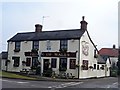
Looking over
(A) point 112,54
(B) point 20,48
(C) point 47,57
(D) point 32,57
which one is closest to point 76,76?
(C) point 47,57

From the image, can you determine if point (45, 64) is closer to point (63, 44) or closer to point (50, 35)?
point (63, 44)

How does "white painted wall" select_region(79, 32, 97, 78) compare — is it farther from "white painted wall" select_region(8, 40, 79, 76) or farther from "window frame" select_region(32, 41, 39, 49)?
"window frame" select_region(32, 41, 39, 49)

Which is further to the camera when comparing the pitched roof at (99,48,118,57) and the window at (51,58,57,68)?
the pitched roof at (99,48,118,57)

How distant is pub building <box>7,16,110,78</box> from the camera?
3500 cm

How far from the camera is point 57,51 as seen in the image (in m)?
36.1

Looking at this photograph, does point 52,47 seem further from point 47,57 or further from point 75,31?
point 75,31

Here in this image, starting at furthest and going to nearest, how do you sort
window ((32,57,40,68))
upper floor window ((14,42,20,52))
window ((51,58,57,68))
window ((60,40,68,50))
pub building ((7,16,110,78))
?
1. upper floor window ((14,42,20,52))
2. window ((32,57,40,68))
3. window ((51,58,57,68))
4. window ((60,40,68,50))
5. pub building ((7,16,110,78))

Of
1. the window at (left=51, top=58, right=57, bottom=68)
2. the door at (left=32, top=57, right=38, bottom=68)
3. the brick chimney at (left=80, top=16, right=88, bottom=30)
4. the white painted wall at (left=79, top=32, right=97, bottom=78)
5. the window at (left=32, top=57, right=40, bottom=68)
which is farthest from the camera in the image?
the brick chimney at (left=80, top=16, right=88, bottom=30)

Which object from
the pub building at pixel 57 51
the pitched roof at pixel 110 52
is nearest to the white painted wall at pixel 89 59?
the pub building at pixel 57 51

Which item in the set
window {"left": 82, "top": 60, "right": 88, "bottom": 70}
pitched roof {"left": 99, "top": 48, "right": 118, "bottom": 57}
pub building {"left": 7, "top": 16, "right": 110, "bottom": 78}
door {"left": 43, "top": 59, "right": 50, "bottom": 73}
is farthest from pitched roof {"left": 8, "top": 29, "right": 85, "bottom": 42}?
Answer: pitched roof {"left": 99, "top": 48, "right": 118, "bottom": 57}

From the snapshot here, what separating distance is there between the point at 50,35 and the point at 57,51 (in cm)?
351

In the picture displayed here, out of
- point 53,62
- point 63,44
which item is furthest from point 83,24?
point 53,62

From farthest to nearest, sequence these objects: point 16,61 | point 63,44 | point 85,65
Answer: point 16,61 → point 85,65 → point 63,44

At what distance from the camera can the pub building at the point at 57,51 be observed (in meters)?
35.0
